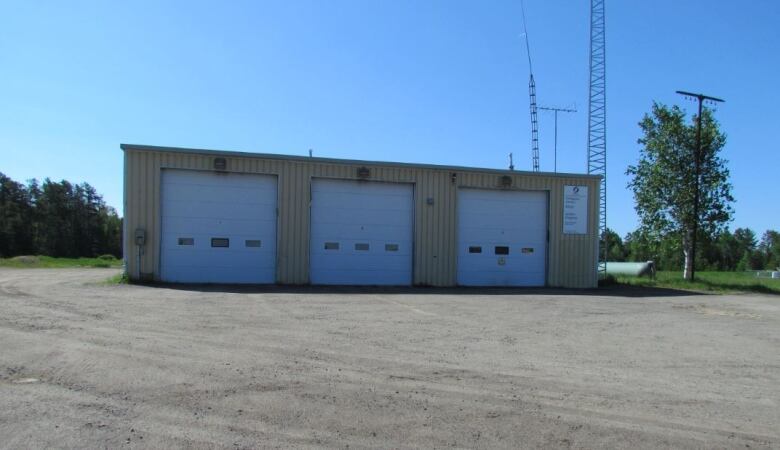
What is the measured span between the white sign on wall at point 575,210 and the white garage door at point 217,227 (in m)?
11.1

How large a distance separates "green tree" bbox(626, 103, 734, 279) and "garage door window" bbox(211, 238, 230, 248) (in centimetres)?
2284

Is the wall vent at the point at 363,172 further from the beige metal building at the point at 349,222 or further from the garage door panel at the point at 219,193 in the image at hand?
the garage door panel at the point at 219,193

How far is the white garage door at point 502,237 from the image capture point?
21.1m

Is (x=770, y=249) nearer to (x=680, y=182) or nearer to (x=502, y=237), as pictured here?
(x=680, y=182)

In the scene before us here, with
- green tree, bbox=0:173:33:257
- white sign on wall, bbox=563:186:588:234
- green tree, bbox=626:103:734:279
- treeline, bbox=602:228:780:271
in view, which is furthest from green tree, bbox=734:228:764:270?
green tree, bbox=0:173:33:257

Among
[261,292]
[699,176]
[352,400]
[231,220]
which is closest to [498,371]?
[352,400]

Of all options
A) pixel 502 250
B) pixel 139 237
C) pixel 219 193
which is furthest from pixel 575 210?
pixel 139 237

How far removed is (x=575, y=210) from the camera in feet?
72.8

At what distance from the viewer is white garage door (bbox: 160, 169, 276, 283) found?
18172 mm

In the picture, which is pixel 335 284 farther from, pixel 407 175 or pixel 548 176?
pixel 548 176

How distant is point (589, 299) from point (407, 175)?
736cm

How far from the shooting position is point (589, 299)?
56.6 ft

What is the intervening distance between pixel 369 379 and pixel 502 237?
15.9 m

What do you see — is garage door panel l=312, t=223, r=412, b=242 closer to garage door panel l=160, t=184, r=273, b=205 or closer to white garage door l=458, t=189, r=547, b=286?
garage door panel l=160, t=184, r=273, b=205
